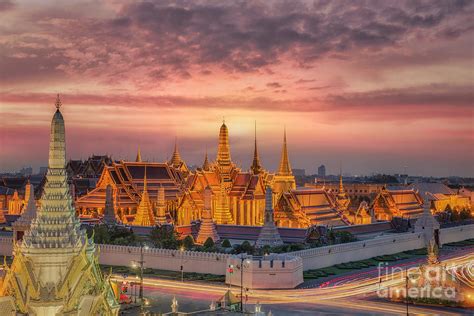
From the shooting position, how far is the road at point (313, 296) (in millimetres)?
35750

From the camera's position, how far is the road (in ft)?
117

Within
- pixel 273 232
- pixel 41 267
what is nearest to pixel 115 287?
pixel 41 267

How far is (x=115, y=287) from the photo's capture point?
33531 mm

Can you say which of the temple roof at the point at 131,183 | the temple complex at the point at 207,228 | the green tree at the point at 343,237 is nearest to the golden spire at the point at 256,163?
the temple roof at the point at 131,183

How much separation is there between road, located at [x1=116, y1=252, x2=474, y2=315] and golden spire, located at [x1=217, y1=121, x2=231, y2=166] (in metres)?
35.3

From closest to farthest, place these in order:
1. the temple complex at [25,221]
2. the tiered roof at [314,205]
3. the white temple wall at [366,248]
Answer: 1. the white temple wall at [366,248]
2. the temple complex at [25,221]
3. the tiered roof at [314,205]

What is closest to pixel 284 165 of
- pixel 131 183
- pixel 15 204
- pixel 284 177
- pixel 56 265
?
pixel 284 177

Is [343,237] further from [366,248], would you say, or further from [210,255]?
[210,255]

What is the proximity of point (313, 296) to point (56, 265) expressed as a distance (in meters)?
19.8

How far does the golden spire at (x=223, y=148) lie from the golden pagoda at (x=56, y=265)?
182 ft

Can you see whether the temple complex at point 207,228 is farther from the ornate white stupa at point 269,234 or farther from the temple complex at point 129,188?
the temple complex at point 129,188

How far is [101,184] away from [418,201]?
40.8m

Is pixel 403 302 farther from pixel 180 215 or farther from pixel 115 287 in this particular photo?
pixel 180 215

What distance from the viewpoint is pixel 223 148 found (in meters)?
81.7
